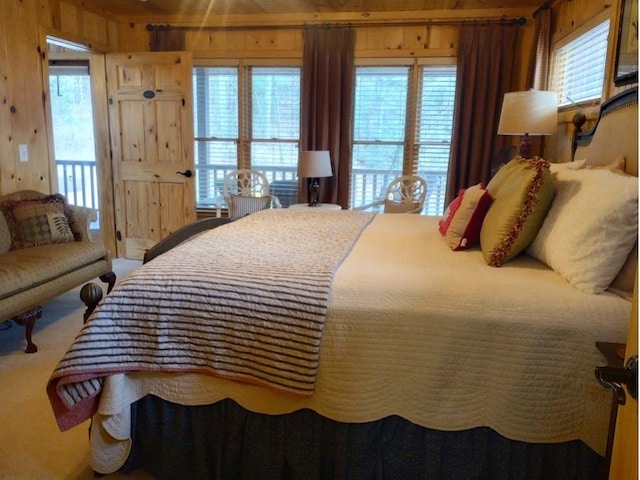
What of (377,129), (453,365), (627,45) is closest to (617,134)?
(627,45)

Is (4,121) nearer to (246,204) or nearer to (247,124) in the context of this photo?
(246,204)

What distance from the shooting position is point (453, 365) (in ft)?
4.63

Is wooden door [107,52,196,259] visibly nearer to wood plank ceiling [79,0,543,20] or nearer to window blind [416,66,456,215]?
wood plank ceiling [79,0,543,20]

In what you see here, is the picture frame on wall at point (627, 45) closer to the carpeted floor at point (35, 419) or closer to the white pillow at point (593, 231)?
the white pillow at point (593, 231)

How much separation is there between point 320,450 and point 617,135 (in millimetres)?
1855

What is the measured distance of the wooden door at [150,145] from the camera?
456 centimetres

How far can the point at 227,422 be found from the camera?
158 centimetres

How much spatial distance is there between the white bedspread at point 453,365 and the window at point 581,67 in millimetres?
2081

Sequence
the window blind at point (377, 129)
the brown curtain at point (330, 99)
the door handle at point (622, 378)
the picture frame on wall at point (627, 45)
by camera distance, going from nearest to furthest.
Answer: the door handle at point (622, 378) → the picture frame on wall at point (627, 45) → the brown curtain at point (330, 99) → the window blind at point (377, 129)

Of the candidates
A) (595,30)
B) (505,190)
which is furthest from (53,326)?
(595,30)

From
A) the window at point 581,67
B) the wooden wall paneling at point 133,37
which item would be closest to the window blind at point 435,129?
the window at point 581,67

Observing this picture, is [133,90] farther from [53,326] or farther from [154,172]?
[53,326]

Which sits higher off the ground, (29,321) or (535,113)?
(535,113)

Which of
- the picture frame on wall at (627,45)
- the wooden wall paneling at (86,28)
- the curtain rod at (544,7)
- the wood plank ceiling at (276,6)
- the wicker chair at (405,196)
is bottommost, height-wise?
the wicker chair at (405,196)
